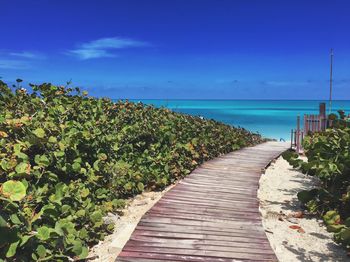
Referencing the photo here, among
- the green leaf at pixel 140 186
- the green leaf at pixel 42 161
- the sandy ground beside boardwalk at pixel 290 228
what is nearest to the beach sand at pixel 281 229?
the sandy ground beside boardwalk at pixel 290 228

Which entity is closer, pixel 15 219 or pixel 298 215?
pixel 15 219

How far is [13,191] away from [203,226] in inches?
117

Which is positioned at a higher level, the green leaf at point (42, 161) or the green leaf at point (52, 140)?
the green leaf at point (52, 140)

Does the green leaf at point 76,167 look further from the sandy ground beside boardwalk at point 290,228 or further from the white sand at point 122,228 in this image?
the sandy ground beside boardwalk at point 290,228

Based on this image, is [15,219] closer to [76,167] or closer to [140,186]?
[76,167]

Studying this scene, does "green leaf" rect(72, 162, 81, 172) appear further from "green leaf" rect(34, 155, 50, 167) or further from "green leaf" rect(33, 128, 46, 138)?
"green leaf" rect(33, 128, 46, 138)

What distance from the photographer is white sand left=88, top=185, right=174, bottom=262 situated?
4.85 meters

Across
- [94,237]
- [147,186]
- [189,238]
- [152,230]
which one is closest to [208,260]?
[189,238]

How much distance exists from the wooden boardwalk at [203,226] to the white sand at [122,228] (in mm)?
198

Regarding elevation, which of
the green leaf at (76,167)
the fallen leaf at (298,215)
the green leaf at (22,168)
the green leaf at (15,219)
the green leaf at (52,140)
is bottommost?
the fallen leaf at (298,215)

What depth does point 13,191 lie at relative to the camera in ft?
11.6

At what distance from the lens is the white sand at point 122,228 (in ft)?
15.9

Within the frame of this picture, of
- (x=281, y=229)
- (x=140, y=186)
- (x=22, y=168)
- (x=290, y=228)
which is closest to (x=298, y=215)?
(x=290, y=228)

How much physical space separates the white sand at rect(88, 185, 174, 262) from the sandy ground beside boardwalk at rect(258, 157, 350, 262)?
2.12m
